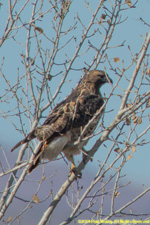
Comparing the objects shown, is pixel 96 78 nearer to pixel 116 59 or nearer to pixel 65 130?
pixel 65 130

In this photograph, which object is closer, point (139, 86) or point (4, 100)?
point (139, 86)

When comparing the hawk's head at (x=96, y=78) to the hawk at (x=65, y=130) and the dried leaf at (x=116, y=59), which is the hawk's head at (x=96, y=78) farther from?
the dried leaf at (x=116, y=59)

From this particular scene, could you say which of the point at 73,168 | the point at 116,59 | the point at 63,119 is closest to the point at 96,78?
the point at 63,119

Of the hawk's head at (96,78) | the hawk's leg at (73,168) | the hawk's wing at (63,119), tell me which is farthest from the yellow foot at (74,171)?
the hawk's head at (96,78)

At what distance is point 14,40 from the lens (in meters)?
6.80

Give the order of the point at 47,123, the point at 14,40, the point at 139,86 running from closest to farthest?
1. the point at 139,86
2. the point at 47,123
3. the point at 14,40

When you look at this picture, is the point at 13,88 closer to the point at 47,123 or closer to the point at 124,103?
the point at 47,123

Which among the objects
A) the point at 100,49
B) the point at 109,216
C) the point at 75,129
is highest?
the point at 100,49

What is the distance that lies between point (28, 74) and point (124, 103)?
5.09ft

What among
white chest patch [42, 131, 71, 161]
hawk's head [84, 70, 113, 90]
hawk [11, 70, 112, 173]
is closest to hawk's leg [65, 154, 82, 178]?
hawk [11, 70, 112, 173]

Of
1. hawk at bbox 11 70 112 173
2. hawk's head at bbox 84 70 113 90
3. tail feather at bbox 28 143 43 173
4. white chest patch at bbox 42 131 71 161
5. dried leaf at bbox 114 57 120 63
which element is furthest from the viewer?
hawk's head at bbox 84 70 113 90

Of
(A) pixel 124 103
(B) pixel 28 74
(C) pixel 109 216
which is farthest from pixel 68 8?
(C) pixel 109 216

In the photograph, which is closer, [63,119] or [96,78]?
[63,119]

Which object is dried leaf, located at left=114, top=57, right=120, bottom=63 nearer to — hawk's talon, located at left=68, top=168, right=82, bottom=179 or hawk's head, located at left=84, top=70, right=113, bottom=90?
hawk's talon, located at left=68, top=168, right=82, bottom=179
